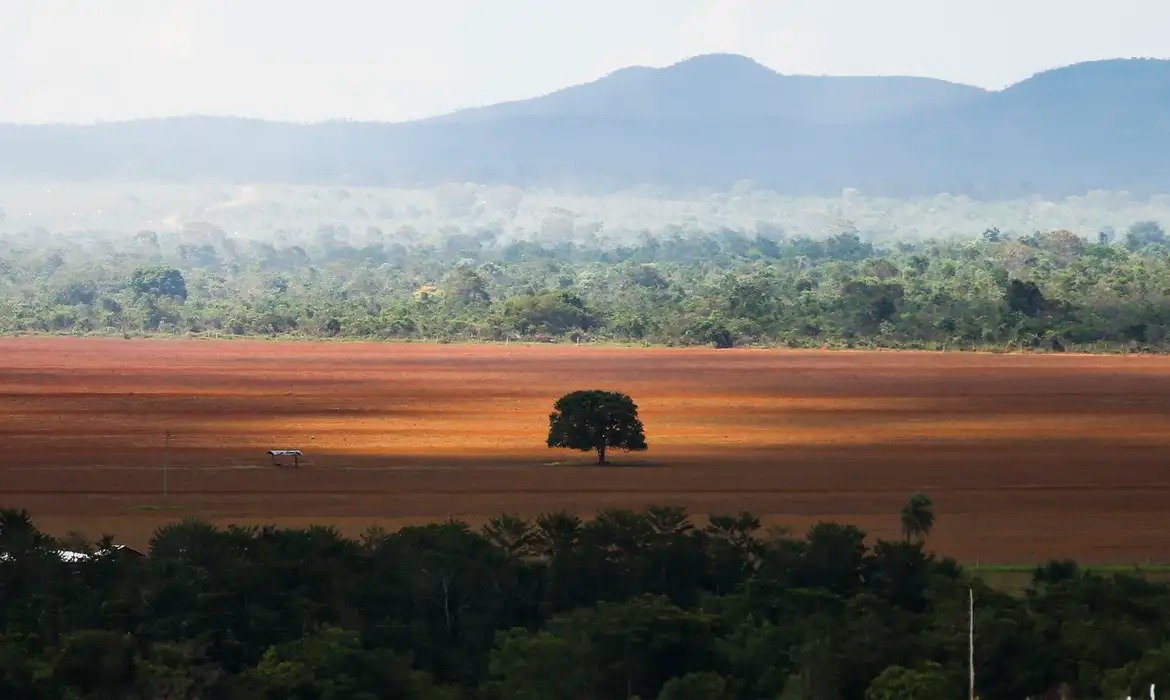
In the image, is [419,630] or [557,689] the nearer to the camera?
[557,689]

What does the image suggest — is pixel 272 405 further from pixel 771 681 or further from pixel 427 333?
pixel 427 333

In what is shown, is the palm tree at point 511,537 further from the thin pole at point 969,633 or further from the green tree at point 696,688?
the green tree at point 696,688

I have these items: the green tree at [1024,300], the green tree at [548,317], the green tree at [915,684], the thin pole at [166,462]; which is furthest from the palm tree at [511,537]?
the green tree at [548,317]

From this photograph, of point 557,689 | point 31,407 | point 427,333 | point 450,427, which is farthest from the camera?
point 427,333

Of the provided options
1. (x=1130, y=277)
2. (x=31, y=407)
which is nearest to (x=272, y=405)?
(x=31, y=407)

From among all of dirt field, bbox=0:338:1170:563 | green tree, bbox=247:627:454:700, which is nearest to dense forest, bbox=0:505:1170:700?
green tree, bbox=247:627:454:700
